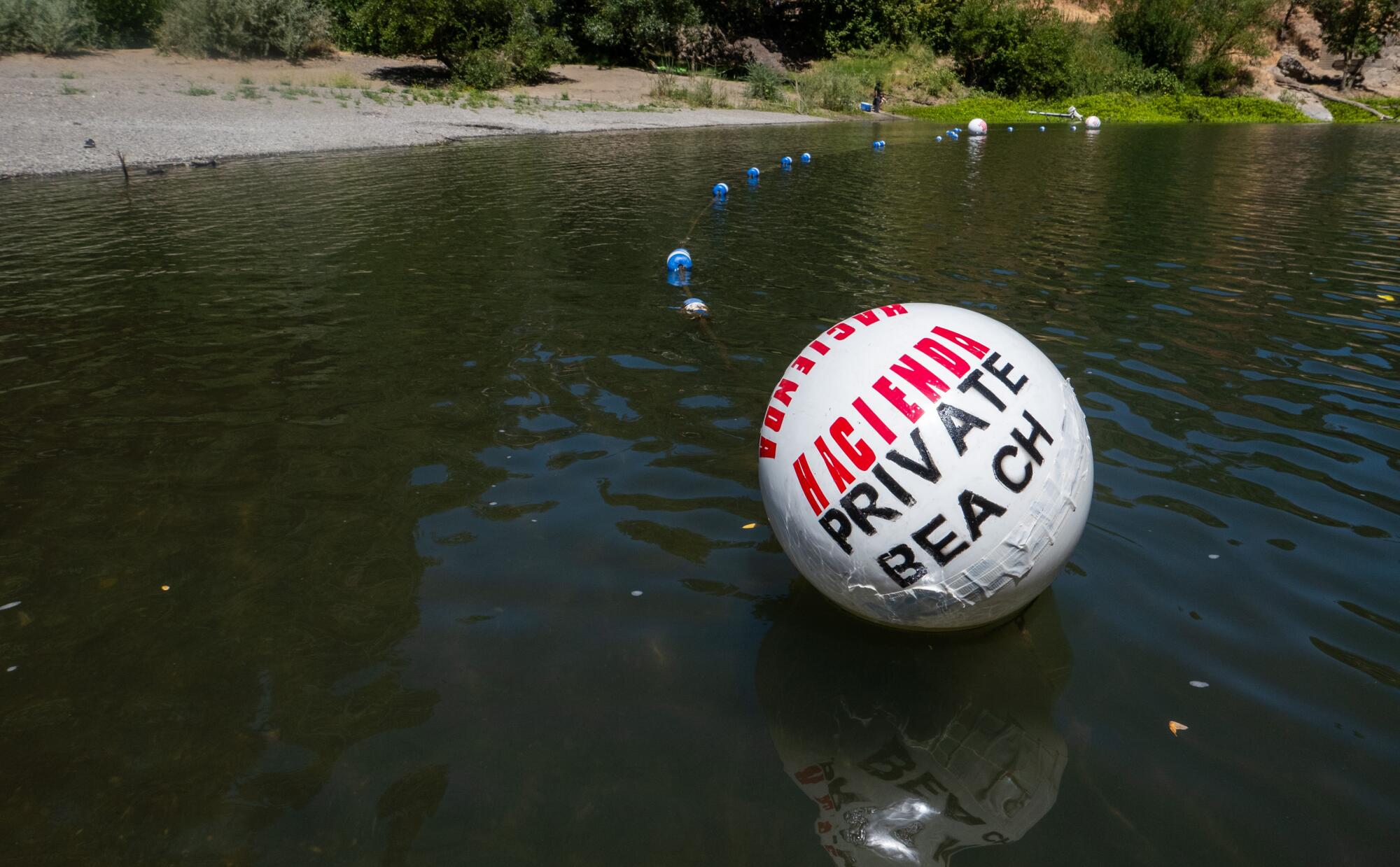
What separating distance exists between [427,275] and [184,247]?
5.29 m

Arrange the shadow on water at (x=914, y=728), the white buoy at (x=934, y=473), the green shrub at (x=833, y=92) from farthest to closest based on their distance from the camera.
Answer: the green shrub at (x=833, y=92) → the white buoy at (x=934, y=473) → the shadow on water at (x=914, y=728)

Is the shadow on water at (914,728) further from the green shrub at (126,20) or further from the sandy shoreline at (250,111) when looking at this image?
the green shrub at (126,20)

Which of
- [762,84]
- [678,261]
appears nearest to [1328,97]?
[762,84]

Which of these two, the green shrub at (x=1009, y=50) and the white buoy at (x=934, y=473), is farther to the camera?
the green shrub at (x=1009, y=50)

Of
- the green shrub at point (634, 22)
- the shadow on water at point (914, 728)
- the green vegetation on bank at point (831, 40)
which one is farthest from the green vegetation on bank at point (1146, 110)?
the shadow on water at point (914, 728)

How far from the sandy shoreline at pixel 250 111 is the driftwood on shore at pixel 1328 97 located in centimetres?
3748

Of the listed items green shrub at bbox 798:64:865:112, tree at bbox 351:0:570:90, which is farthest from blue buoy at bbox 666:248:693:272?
green shrub at bbox 798:64:865:112

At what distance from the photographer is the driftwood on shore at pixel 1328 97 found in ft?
163

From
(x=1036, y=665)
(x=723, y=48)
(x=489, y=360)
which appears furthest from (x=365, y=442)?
(x=723, y=48)

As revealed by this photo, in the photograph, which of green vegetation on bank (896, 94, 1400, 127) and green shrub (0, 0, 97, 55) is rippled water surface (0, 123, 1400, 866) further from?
green vegetation on bank (896, 94, 1400, 127)

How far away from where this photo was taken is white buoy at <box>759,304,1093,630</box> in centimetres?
379

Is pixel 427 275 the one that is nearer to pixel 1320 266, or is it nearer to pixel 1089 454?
pixel 1089 454

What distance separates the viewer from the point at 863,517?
3.85m

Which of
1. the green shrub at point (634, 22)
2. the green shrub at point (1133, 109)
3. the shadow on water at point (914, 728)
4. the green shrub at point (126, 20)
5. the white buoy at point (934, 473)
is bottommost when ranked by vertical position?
the shadow on water at point (914, 728)
